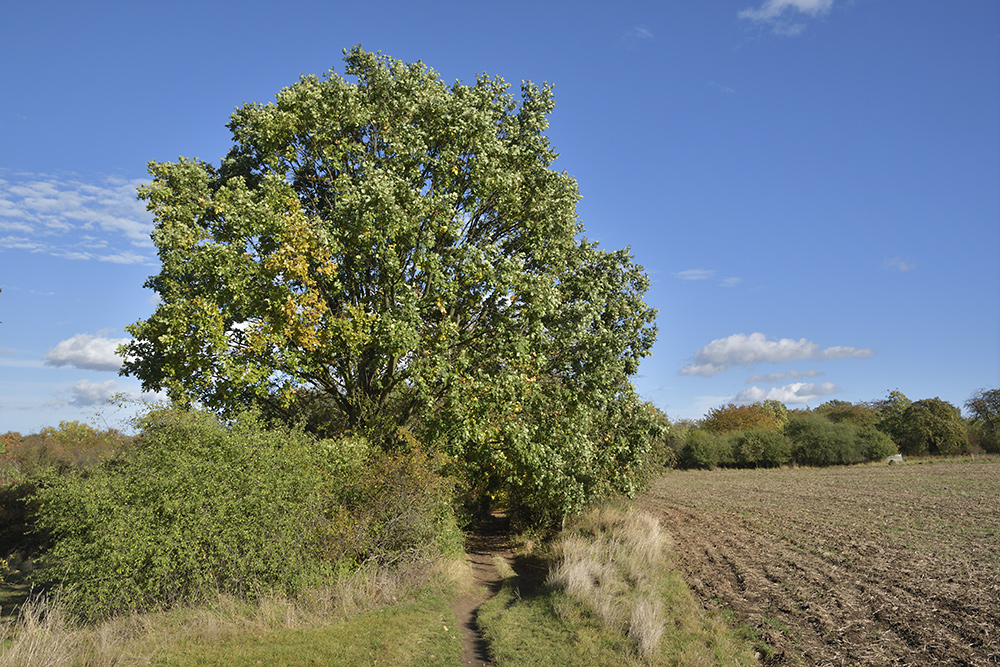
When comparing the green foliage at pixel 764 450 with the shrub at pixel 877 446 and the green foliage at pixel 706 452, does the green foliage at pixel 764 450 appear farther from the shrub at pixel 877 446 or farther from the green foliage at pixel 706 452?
the shrub at pixel 877 446

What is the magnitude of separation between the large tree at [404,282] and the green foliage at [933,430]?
249ft

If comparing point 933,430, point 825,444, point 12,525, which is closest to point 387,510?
point 12,525

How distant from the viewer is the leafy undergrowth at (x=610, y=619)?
952cm

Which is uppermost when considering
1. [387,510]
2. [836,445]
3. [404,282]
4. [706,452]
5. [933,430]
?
[404,282]

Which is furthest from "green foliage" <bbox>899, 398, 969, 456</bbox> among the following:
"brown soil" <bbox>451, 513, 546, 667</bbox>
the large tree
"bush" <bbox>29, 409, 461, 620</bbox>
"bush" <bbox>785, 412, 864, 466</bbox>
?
"bush" <bbox>29, 409, 461, 620</bbox>

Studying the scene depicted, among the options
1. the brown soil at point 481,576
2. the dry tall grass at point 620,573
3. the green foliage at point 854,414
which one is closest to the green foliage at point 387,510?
the brown soil at point 481,576

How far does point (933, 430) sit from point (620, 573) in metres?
80.3

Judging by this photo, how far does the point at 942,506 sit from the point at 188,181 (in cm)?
3447

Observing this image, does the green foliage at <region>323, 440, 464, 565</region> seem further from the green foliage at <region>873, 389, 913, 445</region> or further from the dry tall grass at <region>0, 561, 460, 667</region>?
the green foliage at <region>873, 389, 913, 445</region>

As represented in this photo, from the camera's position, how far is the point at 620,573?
45.9 ft

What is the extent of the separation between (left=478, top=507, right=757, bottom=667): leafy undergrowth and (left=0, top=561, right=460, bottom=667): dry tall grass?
313 cm

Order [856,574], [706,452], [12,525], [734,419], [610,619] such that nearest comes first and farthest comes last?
[610,619]
[856,574]
[12,525]
[706,452]
[734,419]

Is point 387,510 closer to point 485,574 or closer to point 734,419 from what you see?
point 485,574

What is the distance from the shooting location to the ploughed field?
9133mm
